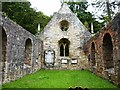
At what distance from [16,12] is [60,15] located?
504 cm

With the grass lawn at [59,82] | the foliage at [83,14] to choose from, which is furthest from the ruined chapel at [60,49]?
the foliage at [83,14]

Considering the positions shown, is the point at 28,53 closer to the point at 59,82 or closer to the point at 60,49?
the point at 59,82

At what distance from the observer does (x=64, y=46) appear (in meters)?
17.5

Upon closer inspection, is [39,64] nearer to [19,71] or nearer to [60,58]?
[60,58]

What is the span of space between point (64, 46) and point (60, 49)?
2.46ft

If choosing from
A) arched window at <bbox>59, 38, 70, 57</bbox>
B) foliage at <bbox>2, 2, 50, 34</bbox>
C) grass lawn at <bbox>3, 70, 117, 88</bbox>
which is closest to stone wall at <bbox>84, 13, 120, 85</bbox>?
grass lawn at <bbox>3, 70, 117, 88</bbox>

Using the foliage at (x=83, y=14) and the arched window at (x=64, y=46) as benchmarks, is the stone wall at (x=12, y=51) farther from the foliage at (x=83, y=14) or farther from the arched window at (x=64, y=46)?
the foliage at (x=83, y=14)

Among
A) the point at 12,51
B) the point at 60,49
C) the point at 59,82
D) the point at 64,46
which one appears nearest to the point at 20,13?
the point at 60,49

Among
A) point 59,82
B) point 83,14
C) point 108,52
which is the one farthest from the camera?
point 83,14

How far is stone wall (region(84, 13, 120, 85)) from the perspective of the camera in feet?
27.3

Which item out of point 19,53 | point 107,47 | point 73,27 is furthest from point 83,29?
point 19,53

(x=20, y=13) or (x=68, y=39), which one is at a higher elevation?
(x=20, y=13)

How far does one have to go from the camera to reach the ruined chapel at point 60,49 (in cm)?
872

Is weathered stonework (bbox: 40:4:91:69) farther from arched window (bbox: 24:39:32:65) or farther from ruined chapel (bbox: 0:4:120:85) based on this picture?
arched window (bbox: 24:39:32:65)
